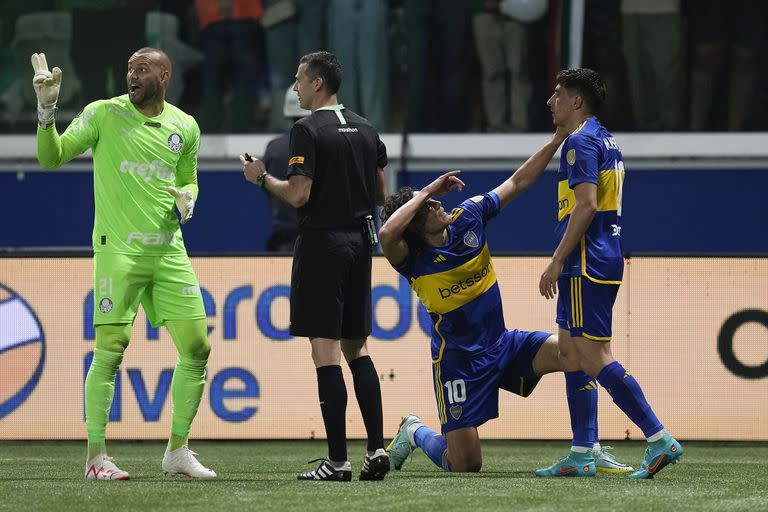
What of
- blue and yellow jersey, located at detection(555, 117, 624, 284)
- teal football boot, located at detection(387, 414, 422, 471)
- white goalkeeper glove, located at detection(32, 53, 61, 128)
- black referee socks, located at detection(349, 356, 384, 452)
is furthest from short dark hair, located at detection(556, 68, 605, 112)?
white goalkeeper glove, located at detection(32, 53, 61, 128)

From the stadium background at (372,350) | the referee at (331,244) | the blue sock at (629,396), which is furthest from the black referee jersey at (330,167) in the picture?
the stadium background at (372,350)

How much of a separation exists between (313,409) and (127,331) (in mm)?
2824

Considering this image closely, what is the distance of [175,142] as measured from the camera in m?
7.34

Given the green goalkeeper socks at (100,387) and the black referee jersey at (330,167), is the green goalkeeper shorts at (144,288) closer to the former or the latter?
the green goalkeeper socks at (100,387)

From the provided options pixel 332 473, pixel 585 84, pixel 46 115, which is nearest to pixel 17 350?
pixel 46 115

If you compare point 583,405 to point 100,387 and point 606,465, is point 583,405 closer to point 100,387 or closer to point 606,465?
point 606,465

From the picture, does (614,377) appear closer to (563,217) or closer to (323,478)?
(563,217)

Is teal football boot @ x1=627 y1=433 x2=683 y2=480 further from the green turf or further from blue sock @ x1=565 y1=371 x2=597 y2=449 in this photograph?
blue sock @ x1=565 y1=371 x2=597 y2=449

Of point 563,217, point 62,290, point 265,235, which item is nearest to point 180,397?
point 563,217

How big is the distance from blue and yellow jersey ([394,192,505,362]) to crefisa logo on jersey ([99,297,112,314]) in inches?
59.7

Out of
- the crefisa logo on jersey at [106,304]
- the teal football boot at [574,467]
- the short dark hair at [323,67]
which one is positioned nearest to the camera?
the short dark hair at [323,67]

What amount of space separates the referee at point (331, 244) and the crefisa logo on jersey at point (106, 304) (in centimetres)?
92

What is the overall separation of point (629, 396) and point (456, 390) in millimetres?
1076

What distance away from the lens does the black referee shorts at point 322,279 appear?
6906 millimetres
